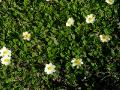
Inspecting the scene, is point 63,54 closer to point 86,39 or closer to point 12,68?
point 86,39

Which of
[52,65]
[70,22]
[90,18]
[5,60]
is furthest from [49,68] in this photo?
[90,18]

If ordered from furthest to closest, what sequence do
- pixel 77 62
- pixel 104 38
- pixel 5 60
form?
pixel 5 60
pixel 104 38
pixel 77 62

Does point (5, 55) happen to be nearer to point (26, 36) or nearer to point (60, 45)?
point (26, 36)

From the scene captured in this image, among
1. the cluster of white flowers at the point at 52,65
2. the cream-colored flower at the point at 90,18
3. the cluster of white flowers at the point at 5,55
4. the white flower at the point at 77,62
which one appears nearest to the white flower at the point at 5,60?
the cluster of white flowers at the point at 5,55

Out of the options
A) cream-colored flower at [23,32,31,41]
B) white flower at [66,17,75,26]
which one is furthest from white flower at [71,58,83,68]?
cream-colored flower at [23,32,31,41]

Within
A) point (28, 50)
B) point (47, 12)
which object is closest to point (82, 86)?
point (28, 50)

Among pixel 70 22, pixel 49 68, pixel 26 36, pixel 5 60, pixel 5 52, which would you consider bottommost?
pixel 49 68
